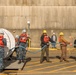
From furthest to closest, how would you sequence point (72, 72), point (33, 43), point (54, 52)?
point (33, 43)
point (54, 52)
point (72, 72)

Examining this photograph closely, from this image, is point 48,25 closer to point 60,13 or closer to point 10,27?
point 60,13

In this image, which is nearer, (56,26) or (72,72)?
(72,72)

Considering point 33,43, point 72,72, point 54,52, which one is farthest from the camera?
A: point 33,43

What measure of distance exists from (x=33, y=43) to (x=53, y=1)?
4918 mm

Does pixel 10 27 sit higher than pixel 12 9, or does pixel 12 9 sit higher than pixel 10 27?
pixel 12 9

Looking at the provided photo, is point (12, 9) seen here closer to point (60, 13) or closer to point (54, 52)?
point (60, 13)

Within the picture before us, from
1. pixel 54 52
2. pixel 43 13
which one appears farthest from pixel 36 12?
pixel 54 52

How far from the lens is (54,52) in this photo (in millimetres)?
20266

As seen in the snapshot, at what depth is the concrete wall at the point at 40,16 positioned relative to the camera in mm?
28578

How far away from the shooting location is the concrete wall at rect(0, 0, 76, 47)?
93.8 feet

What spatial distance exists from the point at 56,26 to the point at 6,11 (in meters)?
5.50

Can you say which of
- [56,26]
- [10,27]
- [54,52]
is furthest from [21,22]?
[54,52]

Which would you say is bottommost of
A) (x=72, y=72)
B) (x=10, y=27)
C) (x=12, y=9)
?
(x=72, y=72)

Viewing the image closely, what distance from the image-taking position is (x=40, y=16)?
28.6 meters
